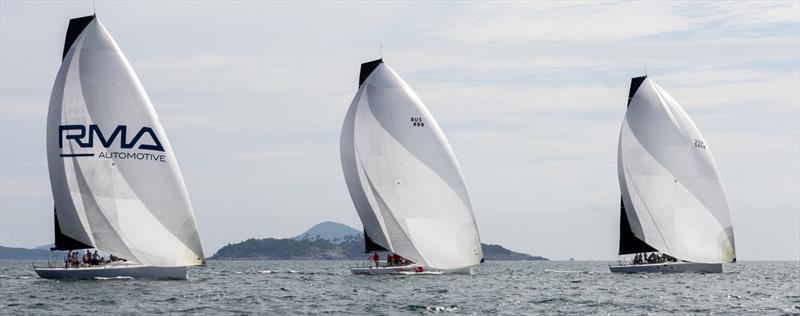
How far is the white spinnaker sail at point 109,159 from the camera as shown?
2372 inches

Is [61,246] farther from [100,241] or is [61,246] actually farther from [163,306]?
[163,306]

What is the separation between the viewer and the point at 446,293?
5853 centimetres

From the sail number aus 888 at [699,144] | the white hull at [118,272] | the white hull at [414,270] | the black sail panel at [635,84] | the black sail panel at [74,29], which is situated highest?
the black sail panel at [635,84]

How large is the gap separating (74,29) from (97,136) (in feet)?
18.0

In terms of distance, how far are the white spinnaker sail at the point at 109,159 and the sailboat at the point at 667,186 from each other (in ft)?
106

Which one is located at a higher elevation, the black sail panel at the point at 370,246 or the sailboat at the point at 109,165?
the sailboat at the point at 109,165

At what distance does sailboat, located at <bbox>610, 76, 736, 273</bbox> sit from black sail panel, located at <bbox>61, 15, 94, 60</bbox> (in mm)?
35604

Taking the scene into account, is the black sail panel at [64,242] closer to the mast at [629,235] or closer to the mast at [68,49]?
the mast at [68,49]

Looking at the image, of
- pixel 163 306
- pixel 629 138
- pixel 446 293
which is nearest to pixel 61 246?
pixel 163 306

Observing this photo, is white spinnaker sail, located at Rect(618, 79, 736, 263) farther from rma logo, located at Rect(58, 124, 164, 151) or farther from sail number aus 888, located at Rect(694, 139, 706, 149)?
rma logo, located at Rect(58, 124, 164, 151)

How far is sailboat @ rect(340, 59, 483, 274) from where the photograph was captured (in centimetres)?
6906

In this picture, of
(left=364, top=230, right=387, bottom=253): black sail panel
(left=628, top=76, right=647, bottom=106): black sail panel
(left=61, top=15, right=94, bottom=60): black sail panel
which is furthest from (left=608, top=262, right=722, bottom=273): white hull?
(left=61, top=15, right=94, bottom=60): black sail panel

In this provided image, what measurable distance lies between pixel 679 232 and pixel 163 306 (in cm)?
4144

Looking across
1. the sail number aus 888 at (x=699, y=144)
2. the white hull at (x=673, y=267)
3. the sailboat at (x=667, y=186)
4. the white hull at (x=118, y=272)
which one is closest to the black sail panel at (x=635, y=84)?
the sailboat at (x=667, y=186)
